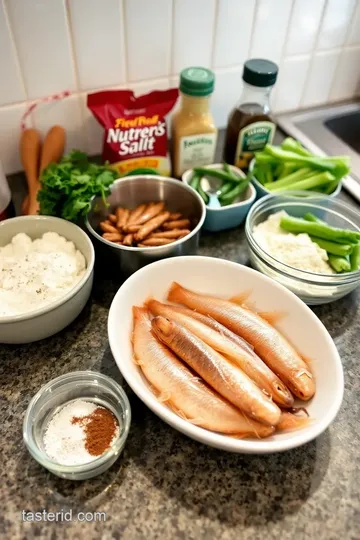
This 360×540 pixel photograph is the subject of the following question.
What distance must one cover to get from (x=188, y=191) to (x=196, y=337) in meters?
0.34

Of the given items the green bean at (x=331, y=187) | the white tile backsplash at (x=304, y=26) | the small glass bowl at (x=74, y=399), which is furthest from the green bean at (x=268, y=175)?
the small glass bowl at (x=74, y=399)

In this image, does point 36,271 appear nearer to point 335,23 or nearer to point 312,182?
point 312,182

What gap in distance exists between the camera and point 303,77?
1.17 meters

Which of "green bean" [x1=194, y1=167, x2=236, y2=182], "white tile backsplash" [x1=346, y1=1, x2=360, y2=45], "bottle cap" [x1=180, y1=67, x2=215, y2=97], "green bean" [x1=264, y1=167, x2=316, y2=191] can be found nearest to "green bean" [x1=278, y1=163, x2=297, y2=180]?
"green bean" [x1=264, y1=167, x2=316, y2=191]

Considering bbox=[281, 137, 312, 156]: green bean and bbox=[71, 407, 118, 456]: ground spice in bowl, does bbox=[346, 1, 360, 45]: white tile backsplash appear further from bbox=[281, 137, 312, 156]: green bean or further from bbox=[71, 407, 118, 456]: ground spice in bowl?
bbox=[71, 407, 118, 456]: ground spice in bowl

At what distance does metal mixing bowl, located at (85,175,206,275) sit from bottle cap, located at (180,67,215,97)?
18 centimetres

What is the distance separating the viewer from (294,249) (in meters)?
0.82

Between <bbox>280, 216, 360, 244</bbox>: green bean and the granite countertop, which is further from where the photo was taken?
<bbox>280, 216, 360, 244</bbox>: green bean

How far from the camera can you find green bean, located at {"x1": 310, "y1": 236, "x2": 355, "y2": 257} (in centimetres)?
81

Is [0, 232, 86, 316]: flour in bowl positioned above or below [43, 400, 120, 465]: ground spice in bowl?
above

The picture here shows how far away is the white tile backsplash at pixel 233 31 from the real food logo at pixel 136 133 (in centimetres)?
26

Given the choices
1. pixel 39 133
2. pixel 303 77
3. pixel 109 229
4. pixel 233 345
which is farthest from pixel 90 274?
pixel 303 77

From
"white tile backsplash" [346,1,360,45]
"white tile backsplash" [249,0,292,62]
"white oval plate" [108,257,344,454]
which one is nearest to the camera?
"white oval plate" [108,257,344,454]

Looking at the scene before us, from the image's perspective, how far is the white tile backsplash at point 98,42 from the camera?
839 mm
